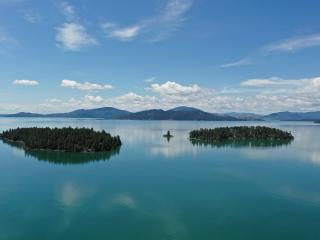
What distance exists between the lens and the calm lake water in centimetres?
3123

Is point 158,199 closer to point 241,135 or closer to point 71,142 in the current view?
point 71,142

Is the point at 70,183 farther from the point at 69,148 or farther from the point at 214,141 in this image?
the point at 214,141

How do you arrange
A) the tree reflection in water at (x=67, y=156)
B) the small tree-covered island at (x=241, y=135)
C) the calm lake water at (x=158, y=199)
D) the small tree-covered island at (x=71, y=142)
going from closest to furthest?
1. the calm lake water at (x=158, y=199)
2. the tree reflection in water at (x=67, y=156)
3. the small tree-covered island at (x=71, y=142)
4. the small tree-covered island at (x=241, y=135)

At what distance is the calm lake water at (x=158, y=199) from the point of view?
31234 millimetres

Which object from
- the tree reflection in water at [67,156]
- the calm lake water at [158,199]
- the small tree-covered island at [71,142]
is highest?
the small tree-covered island at [71,142]

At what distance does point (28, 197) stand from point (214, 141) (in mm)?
90232

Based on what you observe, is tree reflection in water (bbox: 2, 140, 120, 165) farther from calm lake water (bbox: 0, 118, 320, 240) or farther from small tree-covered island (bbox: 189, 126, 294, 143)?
small tree-covered island (bbox: 189, 126, 294, 143)

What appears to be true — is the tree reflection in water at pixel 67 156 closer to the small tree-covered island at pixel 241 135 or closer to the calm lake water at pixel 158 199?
the calm lake water at pixel 158 199

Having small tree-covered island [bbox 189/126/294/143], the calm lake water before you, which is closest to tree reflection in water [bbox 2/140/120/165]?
the calm lake water

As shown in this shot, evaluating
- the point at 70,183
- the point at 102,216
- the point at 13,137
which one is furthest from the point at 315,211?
the point at 13,137

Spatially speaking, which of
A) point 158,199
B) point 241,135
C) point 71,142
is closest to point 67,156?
point 71,142

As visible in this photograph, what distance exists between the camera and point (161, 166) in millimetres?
68562

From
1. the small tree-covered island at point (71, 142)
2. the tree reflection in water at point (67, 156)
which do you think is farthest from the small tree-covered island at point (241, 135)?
the tree reflection in water at point (67, 156)

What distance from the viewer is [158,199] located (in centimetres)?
4209
